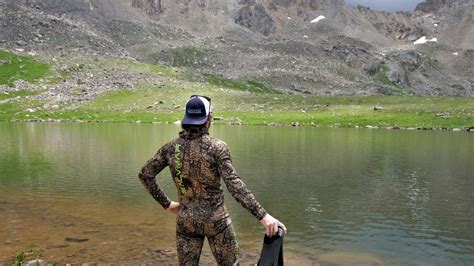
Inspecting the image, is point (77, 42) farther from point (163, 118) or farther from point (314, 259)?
point (314, 259)

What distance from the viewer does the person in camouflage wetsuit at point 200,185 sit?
7477mm

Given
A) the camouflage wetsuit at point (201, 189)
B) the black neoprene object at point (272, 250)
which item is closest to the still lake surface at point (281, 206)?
the camouflage wetsuit at point (201, 189)

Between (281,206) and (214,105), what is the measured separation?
8382 cm

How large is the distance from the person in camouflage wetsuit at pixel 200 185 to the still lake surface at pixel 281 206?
19.4ft

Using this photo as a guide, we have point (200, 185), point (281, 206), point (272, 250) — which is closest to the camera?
point (272, 250)

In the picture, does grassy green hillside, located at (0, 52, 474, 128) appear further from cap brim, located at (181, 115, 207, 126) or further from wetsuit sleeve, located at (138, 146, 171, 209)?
cap brim, located at (181, 115, 207, 126)

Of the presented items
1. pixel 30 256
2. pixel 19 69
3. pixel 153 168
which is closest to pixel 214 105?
pixel 19 69

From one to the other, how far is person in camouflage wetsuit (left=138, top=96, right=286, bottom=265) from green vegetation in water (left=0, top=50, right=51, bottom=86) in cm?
12148

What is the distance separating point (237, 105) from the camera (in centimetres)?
10262

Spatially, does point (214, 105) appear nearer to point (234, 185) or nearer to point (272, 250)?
point (234, 185)

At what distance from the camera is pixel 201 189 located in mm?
7734

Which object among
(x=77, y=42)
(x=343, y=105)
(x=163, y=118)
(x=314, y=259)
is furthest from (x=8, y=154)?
(x=77, y=42)

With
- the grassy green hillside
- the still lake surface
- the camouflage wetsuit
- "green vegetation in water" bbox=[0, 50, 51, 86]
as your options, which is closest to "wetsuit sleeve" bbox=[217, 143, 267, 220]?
the camouflage wetsuit

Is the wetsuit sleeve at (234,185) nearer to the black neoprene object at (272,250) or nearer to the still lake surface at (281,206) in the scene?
the black neoprene object at (272,250)
